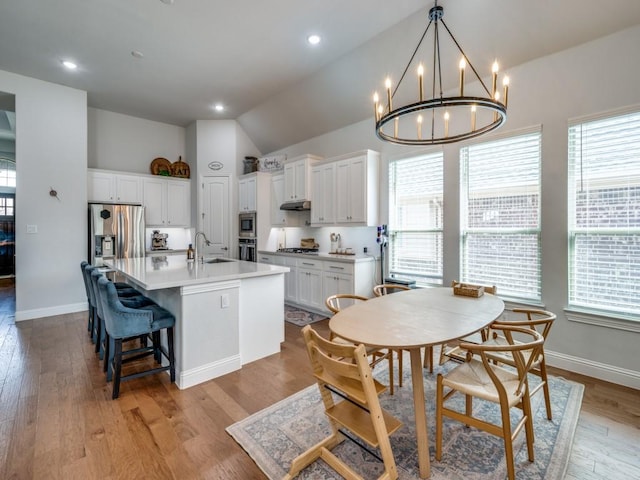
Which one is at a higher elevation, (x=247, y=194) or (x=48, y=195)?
(x=247, y=194)

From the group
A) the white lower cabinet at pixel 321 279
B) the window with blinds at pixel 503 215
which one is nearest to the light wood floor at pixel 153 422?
the window with blinds at pixel 503 215

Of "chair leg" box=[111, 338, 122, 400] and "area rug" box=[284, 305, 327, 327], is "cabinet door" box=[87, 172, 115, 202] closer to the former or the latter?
"area rug" box=[284, 305, 327, 327]

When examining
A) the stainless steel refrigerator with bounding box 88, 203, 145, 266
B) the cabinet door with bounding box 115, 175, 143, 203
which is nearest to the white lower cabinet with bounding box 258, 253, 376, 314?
the stainless steel refrigerator with bounding box 88, 203, 145, 266

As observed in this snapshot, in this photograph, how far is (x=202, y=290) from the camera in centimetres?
264

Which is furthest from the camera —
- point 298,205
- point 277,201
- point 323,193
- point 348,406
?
point 277,201

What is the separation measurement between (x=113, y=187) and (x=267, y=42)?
402cm

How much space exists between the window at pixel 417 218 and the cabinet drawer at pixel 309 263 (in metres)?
1.08

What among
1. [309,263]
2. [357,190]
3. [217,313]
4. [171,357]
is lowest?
[171,357]

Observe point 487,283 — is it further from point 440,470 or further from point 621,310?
point 440,470

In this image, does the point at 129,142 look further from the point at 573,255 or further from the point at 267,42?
the point at 573,255

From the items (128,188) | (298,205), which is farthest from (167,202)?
(298,205)

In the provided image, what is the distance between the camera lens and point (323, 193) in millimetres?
4887

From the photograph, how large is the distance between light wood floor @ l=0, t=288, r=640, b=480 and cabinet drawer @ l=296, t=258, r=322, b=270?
1.63 metres

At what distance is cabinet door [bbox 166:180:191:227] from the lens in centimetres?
624
